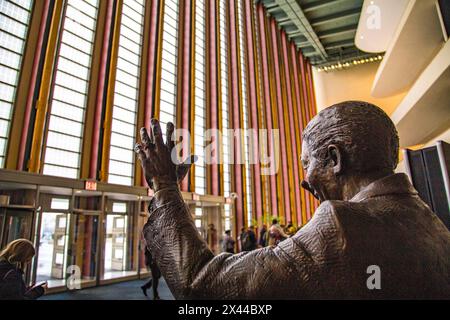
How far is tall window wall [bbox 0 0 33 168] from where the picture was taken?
8492 mm

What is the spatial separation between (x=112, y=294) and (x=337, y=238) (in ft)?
28.0

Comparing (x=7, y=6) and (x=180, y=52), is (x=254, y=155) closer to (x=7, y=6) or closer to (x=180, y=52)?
(x=180, y=52)

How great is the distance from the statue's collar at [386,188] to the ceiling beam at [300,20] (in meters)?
25.0

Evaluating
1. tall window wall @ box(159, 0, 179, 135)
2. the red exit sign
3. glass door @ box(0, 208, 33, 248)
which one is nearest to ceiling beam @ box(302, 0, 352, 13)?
tall window wall @ box(159, 0, 179, 135)

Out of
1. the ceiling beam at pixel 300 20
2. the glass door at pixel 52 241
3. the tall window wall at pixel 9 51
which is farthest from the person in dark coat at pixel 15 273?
the ceiling beam at pixel 300 20

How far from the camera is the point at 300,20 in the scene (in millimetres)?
24812

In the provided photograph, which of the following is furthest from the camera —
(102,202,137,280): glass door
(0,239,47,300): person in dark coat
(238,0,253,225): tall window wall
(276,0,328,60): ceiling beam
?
(276,0,328,60): ceiling beam

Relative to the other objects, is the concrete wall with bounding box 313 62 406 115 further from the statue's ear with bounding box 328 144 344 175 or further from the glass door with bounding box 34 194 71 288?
the statue's ear with bounding box 328 144 344 175

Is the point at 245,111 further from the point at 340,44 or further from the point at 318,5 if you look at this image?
the point at 340,44

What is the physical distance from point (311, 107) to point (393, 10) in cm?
1838

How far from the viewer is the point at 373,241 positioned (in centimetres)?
76

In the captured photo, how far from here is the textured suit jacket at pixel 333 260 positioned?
0.73 metres

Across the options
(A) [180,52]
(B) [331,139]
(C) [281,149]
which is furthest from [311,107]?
(B) [331,139]

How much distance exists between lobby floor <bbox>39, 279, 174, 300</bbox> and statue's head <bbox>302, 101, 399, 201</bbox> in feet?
23.1
